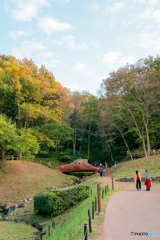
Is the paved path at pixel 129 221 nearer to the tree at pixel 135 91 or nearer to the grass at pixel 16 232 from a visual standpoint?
the grass at pixel 16 232

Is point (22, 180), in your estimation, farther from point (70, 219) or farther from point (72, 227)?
point (72, 227)

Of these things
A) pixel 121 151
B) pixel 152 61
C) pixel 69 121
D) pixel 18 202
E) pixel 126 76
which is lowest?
pixel 18 202

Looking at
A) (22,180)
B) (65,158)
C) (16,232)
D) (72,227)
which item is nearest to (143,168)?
(22,180)

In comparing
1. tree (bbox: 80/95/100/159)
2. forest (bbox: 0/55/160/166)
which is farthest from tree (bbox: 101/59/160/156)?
tree (bbox: 80/95/100/159)

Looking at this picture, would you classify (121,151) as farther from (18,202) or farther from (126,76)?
(18,202)

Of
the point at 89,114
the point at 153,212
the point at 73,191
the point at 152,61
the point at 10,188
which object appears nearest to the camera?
the point at 153,212

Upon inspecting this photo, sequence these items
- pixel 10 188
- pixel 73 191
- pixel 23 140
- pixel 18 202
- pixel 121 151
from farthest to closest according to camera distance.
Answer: pixel 121 151 → pixel 23 140 → pixel 10 188 → pixel 18 202 → pixel 73 191

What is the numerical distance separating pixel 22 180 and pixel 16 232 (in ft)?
40.8

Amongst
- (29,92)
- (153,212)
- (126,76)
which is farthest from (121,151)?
(153,212)

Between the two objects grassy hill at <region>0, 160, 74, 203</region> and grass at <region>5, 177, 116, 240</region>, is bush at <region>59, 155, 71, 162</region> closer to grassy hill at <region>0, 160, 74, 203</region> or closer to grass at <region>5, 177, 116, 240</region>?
grassy hill at <region>0, 160, 74, 203</region>

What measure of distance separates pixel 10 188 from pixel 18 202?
270 cm

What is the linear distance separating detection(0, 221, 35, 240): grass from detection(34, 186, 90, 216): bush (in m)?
1.29

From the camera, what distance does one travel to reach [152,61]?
3020 centimetres

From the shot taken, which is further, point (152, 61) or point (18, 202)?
point (152, 61)
